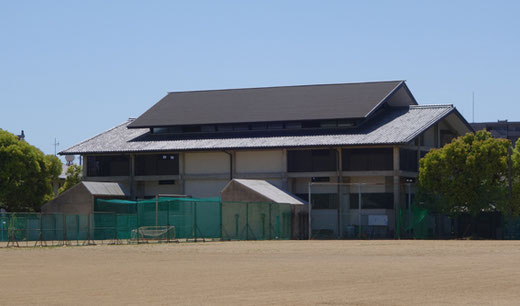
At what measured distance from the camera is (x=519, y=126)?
124 m

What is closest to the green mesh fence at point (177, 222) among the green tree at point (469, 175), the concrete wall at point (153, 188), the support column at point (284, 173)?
the support column at point (284, 173)

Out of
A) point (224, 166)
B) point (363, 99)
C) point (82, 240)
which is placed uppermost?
point (363, 99)

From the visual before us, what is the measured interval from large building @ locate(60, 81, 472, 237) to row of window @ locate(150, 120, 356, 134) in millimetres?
80

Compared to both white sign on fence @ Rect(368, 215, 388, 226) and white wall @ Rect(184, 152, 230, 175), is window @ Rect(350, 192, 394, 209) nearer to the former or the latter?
white sign on fence @ Rect(368, 215, 388, 226)

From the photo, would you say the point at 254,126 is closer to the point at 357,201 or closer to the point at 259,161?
the point at 259,161

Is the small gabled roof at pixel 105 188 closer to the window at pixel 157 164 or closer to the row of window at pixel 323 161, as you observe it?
the window at pixel 157 164

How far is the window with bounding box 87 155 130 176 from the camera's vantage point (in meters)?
77.9

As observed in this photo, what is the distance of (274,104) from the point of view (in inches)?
3066

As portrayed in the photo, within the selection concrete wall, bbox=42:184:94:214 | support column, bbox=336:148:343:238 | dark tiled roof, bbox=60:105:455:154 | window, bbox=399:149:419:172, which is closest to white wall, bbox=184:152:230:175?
dark tiled roof, bbox=60:105:455:154

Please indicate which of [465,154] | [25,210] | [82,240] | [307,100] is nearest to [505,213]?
Result: [465,154]

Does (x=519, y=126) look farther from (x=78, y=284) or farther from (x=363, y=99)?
(x=78, y=284)

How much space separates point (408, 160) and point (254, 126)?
13221 millimetres

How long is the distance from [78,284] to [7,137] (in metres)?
60.2

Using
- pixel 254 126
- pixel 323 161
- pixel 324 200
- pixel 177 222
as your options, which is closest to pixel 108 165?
pixel 254 126
